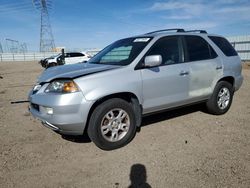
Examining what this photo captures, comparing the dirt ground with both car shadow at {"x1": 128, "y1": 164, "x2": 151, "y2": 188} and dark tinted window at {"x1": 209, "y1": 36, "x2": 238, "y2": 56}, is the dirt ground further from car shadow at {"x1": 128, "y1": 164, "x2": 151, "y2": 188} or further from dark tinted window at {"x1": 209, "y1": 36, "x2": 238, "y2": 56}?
dark tinted window at {"x1": 209, "y1": 36, "x2": 238, "y2": 56}

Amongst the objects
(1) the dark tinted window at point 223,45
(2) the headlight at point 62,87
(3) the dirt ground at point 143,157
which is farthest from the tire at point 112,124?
(1) the dark tinted window at point 223,45

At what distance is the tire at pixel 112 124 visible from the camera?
357 cm

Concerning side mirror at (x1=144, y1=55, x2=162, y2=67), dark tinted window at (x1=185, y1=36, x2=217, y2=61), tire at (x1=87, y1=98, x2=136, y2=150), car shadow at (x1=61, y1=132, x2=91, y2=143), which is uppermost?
dark tinted window at (x1=185, y1=36, x2=217, y2=61)

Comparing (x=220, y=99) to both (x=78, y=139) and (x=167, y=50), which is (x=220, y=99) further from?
(x=78, y=139)

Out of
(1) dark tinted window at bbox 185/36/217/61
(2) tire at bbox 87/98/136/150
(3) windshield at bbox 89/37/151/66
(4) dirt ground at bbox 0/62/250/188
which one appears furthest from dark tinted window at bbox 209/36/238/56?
(2) tire at bbox 87/98/136/150

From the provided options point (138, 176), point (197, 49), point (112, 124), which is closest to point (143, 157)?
point (138, 176)

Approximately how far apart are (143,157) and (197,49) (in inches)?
101

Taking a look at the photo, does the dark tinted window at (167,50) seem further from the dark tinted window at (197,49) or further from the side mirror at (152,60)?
the side mirror at (152,60)

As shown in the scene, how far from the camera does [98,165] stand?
3.36 m

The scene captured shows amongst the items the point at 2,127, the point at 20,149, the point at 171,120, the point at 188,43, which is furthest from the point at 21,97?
the point at 188,43

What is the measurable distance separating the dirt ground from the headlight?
3.27ft

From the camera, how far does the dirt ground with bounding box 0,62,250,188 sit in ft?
9.74

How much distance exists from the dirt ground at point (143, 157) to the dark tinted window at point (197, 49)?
4.44ft

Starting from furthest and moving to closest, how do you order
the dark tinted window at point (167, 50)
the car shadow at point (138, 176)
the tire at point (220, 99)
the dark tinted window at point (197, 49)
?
1. the tire at point (220, 99)
2. the dark tinted window at point (197, 49)
3. the dark tinted window at point (167, 50)
4. the car shadow at point (138, 176)
